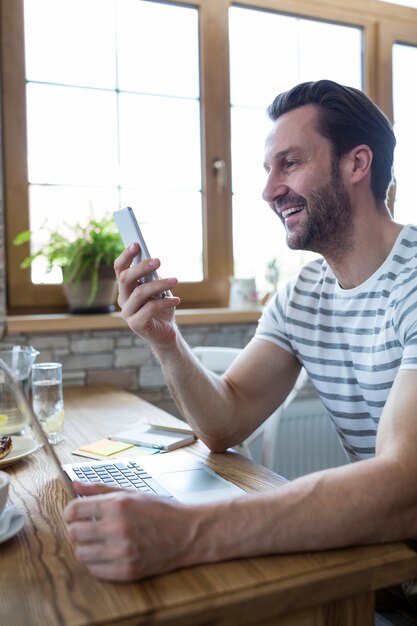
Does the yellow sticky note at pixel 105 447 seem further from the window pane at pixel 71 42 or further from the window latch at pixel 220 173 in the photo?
the window pane at pixel 71 42

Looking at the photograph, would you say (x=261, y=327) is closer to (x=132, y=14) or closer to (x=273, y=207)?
(x=273, y=207)

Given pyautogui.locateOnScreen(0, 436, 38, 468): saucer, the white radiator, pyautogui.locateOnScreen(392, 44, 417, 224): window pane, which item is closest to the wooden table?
pyautogui.locateOnScreen(0, 436, 38, 468): saucer

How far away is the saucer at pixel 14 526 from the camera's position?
770 millimetres

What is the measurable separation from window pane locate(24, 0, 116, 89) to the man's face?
4.29 feet

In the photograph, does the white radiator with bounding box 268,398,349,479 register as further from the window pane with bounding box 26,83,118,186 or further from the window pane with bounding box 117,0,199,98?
the window pane with bounding box 117,0,199,98

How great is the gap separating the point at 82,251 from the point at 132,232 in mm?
1115

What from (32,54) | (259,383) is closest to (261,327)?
(259,383)

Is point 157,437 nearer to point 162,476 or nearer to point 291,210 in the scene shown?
point 162,476

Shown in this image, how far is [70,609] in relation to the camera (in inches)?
24.4

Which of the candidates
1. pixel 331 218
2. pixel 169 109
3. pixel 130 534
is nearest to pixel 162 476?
pixel 130 534

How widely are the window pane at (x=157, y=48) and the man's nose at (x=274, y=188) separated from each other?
1.33 m

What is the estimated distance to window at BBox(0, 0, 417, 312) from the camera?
2336 millimetres

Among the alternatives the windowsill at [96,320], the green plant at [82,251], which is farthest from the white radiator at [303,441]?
the green plant at [82,251]

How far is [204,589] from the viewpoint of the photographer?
650 mm
